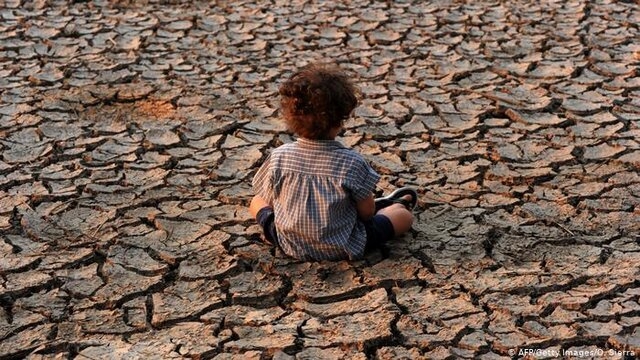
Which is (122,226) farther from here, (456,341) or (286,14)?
(286,14)

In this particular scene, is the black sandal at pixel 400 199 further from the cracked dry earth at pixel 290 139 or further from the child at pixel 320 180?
the child at pixel 320 180

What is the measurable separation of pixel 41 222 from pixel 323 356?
1.49 metres

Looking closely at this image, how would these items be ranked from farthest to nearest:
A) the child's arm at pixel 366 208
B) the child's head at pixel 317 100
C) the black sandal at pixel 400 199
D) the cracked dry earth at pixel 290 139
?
1. the black sandal at pixel 400 199
2. the child's arm at pixel 366 208
3. the child's head at pixel 317 100
4. the cracked dry earth at pixel 290 139

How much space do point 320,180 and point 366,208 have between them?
199 mm

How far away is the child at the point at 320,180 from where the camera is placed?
12.7ft

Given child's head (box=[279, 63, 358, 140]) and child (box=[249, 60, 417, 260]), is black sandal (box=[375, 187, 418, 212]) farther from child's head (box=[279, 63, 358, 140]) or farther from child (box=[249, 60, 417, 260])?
child's head (box=[279, 63, 358, 140])

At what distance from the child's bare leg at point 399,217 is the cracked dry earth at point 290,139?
60 millimetres

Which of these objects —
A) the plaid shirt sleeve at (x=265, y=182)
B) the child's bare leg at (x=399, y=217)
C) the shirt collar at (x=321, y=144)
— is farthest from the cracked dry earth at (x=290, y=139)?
the shirt collar at (x=321, y=144)

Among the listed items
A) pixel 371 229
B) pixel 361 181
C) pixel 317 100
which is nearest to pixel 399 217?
pixel 371 229

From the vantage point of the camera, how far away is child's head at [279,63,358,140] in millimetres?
3861

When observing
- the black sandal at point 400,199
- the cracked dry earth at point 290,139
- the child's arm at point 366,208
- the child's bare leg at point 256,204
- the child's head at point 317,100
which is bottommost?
the cracked dry earth at point 290,139

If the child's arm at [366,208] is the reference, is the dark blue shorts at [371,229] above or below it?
below

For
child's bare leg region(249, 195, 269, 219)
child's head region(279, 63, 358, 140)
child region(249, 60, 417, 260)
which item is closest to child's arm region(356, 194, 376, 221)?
child region(249, 60, 417, 260)

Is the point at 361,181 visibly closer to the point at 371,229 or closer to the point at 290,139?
the point at 371,229
